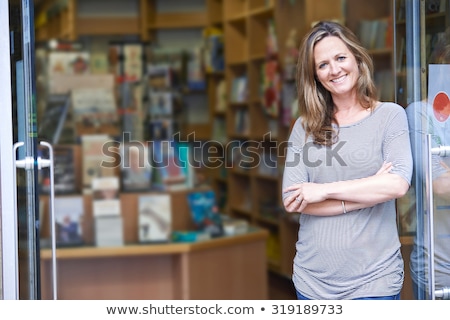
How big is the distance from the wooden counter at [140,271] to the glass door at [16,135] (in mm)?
1925

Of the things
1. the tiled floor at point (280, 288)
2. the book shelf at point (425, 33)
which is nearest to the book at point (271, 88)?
the tiled floor at point (280, 288)

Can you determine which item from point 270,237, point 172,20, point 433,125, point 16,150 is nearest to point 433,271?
point 433,125

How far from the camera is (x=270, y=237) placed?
273 inches

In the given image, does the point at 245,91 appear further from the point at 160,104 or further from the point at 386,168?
the point at 386,168

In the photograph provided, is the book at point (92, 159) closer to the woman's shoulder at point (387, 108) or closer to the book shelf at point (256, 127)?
the book shelf at point (256, 127)

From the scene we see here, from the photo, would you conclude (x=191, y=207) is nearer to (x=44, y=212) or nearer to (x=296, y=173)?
(x=44, y=212)

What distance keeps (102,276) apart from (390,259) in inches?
103

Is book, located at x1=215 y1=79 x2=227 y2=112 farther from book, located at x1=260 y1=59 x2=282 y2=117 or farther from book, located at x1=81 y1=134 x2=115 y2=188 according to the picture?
book, located at x1=81 y1=134 x2=115 y2=188

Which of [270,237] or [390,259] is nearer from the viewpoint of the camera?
[390,259]

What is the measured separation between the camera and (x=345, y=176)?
2.47m

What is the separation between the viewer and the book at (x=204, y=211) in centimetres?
488

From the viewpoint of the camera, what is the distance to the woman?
242 cm
